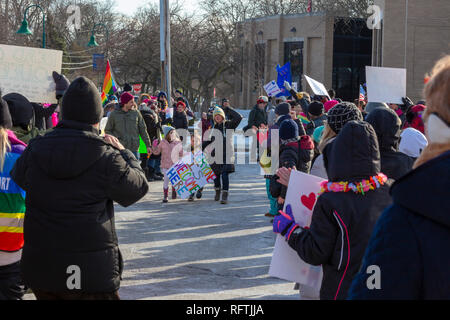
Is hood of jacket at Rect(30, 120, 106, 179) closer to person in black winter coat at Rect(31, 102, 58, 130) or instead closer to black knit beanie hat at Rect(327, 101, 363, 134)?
black knit beanie hat at Rect(327, 101, 363, 134)

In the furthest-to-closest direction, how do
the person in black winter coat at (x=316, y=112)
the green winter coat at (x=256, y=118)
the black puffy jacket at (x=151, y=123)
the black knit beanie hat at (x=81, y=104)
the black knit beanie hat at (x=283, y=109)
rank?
the green winter coat at (x=256, y=118) → the black puffy jacket at (x=151, y=123) → the person in black winter coat at (x=316, y=112) → the black knit beanie hat at (x=283, y=109) → the black knit beanie hat at (x=81, y=104)

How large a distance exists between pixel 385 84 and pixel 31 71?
4.70 metres

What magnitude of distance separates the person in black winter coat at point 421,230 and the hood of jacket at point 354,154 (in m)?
1.60

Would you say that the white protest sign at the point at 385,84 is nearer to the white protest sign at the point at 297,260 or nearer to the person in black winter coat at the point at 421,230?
the white protest sign at the point at 297,260

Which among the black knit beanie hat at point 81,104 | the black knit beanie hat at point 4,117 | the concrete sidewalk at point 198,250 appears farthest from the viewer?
the concrete sidewalk at point 198,250

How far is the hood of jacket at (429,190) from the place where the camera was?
5.67ft

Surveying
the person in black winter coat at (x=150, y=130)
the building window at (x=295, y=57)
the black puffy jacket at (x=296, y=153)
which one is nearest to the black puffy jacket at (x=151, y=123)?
the person in black winter coat at (x=150, y=130)

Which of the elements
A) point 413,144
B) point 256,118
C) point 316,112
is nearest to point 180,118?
point 256,118

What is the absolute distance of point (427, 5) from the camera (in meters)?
32.8

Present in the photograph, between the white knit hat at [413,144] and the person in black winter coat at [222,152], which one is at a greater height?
the white knit hat at [413,144]

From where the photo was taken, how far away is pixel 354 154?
352 centimetres

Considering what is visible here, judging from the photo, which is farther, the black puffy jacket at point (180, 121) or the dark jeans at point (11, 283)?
the black puffy jacket at point (180, 121)

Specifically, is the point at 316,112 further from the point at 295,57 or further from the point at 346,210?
the point at 295,57
